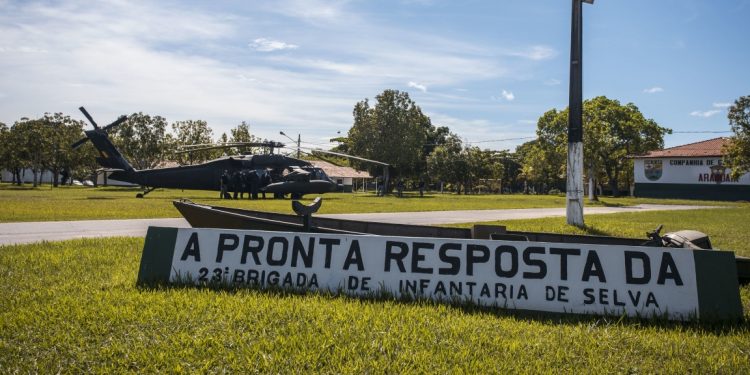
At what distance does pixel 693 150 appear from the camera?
59.6 m

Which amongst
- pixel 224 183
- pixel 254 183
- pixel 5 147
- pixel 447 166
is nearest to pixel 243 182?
pixel 254 183

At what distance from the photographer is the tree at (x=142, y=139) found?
72.4 metres

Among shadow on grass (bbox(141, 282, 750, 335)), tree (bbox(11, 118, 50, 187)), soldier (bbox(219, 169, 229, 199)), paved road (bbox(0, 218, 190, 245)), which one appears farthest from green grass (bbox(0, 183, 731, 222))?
tree (bbox(11, 118, 50, 187))

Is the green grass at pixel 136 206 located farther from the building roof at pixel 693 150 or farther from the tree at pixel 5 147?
the tree at pixel 5 147

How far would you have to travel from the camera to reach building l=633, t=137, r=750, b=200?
55.1 m

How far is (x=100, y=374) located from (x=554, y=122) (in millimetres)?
67576

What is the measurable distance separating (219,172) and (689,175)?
48983 millimetres

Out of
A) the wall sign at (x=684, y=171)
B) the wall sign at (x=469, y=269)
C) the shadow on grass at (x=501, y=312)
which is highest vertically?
the wall sign at (x=684, y=171)

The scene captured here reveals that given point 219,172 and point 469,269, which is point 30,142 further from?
point 469,269

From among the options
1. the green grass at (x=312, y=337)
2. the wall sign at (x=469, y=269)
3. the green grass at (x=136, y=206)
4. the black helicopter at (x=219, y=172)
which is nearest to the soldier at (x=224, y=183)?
the black helicopter at (x=219, y=172)

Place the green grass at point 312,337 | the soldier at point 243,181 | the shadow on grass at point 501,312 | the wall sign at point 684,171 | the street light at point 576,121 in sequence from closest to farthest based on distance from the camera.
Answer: the green grass at point 312,337
the shadow on grass at point 501,312
the street light at point 576,121
the soldier at point 243,181
the wall sign at point 684,171

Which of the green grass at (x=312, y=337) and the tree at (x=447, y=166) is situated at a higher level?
the tree at (x=447, y=166)

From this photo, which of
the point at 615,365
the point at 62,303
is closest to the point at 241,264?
the point at 62,303

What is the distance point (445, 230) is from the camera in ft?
24.8
